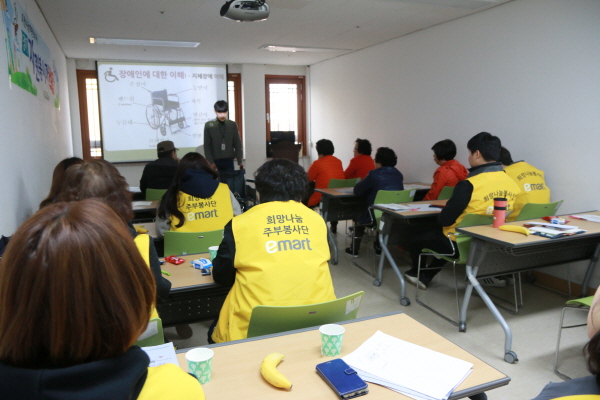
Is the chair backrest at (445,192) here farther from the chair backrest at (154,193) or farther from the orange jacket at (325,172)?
the chair backrest at (154,193)

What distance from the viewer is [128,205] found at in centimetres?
186

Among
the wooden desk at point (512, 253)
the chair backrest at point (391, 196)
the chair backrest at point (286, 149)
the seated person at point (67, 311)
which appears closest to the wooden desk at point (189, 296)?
the seated person at point (67, 311)

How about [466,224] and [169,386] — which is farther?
[466,224]

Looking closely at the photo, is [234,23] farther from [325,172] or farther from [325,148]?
[325,172]

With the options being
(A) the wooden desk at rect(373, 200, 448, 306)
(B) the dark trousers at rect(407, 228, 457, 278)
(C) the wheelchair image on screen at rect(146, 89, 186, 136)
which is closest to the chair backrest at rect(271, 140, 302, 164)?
(C) the wheelchair image on screen at rect(146, 89, 186, 136)

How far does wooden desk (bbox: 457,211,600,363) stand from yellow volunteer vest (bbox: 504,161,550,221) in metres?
0.44

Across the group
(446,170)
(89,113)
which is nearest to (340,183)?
(446,170)

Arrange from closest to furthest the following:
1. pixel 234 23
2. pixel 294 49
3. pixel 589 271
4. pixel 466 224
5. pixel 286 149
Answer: pixel 466 224 < pixel 589 271 < pixel 234 23 < pixel 294 49 < pixel 286 149

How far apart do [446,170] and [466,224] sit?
1.44 metres

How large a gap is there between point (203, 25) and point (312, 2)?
1.60m

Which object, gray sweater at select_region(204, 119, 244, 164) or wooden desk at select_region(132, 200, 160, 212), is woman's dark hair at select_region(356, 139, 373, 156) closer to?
gray sweater at select_region(204, 119, 244, 164)

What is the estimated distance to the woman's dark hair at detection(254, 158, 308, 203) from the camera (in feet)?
5.96

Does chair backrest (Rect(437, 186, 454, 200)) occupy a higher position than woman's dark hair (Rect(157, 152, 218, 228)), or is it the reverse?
woman's dark hair (Rect(157, 152, 218, 228))

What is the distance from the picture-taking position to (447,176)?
14.5ft
